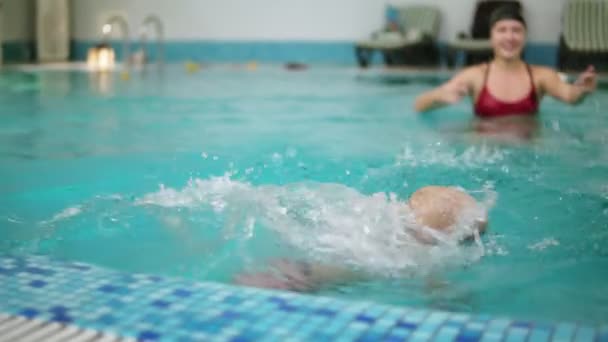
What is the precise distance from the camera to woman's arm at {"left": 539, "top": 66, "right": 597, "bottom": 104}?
5055 mm

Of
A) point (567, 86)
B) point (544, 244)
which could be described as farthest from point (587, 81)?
point (544, 244)

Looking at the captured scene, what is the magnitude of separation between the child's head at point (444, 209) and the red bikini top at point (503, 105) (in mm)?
2866

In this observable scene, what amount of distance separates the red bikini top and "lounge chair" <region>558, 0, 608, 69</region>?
6382 millimetres

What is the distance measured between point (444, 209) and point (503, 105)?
3.03 m

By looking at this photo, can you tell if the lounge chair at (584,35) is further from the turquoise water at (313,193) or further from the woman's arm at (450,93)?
the woman's arm at (450,93)

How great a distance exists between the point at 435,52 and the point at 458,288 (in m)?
11.2

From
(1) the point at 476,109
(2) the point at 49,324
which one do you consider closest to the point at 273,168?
(1) the point at 476,109

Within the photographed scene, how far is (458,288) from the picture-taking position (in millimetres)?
2383

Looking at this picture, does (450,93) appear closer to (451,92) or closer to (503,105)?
(451,92)

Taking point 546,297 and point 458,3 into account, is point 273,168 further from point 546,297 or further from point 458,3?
point 458,3

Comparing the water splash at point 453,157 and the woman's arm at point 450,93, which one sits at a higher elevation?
the woman's arm at point 450,93

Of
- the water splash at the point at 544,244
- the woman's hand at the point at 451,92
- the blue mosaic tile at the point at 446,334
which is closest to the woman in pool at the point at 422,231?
the water splash at the point at 544,244

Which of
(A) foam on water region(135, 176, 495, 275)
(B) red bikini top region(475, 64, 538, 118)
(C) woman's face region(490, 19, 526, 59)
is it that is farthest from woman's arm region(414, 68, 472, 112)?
(A) foam on water region(135, 176, 495, 275)

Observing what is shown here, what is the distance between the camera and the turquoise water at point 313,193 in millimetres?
2527
